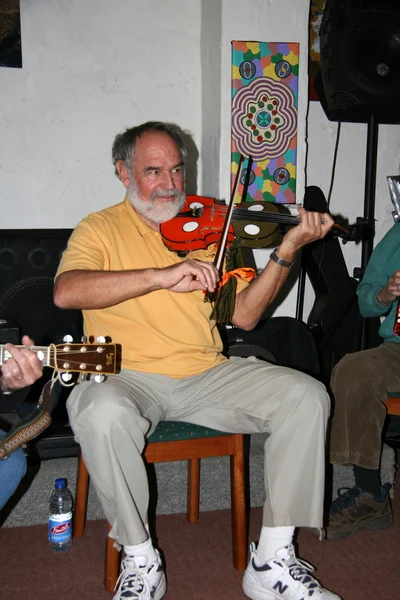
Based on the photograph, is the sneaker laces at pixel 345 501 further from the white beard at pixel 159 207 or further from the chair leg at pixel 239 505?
the white beard at pixel 159 207

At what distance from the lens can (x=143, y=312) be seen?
169 cm

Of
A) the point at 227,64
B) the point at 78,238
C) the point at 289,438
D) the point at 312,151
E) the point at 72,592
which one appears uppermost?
the point at 227,64

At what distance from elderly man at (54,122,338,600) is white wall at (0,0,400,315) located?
0.82 meters

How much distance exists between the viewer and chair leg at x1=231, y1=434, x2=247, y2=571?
1644 millimetres

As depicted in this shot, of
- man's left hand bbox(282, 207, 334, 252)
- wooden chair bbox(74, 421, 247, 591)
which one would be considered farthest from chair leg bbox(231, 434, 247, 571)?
man's left hand bbox(282, 207, 334, 252)

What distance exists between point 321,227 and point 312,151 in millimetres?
1459

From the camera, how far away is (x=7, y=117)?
2.70 m

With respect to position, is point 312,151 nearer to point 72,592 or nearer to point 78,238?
point 78,238

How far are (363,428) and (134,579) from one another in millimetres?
855

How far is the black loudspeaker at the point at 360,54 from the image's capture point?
2.32 metres

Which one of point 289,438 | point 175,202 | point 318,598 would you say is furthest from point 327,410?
point 175,202

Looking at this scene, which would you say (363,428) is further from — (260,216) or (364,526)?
(260,216)

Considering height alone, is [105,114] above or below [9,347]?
above

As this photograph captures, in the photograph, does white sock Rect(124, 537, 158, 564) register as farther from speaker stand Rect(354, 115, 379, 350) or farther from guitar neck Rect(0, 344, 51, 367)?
speaker stand Rect(354, 115, 379, 350)
